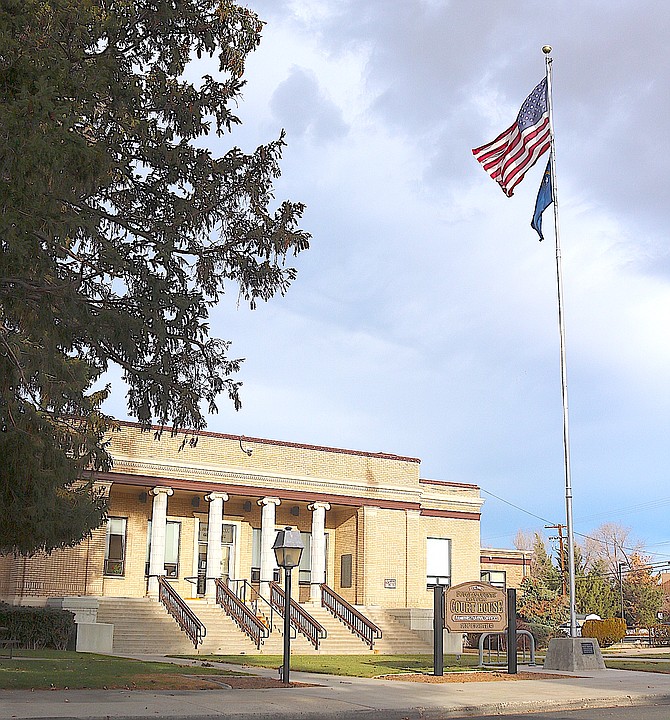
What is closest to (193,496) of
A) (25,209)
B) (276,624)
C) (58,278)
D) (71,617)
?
(276,624)

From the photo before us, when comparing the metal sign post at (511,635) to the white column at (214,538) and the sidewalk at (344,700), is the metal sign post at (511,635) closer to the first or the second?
the sidewalk at (344,700)

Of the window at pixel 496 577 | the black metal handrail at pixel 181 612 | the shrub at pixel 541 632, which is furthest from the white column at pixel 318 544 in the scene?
the window at pixel 496 577

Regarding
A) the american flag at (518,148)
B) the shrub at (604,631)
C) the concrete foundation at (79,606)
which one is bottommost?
the shrub at (604,631)

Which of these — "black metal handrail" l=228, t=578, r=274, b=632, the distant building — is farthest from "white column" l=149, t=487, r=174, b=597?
the distant building

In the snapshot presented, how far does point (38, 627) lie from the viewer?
28828 millimetres

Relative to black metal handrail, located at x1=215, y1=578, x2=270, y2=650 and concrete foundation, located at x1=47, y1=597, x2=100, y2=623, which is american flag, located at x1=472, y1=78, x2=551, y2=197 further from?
concrete foundation, located at x1=47, y1=597, x2=100, y2=623

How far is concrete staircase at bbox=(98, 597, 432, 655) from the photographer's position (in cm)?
3091

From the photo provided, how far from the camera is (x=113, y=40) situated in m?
16.4

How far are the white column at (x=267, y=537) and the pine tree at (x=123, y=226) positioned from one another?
58.7 feet

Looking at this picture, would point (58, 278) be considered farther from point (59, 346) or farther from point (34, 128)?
point (34, 128)

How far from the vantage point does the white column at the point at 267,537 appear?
36.6m

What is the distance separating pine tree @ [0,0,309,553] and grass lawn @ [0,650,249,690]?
304cm

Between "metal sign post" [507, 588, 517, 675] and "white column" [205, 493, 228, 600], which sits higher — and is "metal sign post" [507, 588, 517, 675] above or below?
below

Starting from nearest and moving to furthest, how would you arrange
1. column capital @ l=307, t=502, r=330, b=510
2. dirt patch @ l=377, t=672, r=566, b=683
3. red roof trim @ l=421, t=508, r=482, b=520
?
dirt patch @ l=377, t=672, r=566, b=683 → column capital @ l=307, t=502, r=330, b=510 → red roof trim @ l=421, t=508, r=482, b=520
